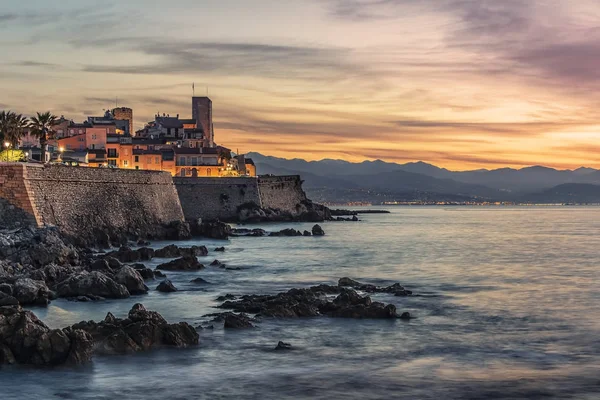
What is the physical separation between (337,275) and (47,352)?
22989mm

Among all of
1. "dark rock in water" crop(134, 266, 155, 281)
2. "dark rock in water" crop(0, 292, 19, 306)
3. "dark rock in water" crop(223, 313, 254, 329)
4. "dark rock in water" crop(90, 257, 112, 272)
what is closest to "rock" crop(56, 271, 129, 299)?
"dark rock in water" crop(0, 292, 19, 306)

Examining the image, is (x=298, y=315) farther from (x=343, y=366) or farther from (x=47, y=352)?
(x=47, y=352)

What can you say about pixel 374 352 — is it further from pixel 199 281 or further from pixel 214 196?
pixel 214 196

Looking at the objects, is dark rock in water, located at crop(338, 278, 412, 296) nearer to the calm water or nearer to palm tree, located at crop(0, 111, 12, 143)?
the calm water

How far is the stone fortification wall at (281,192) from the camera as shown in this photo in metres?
90.7

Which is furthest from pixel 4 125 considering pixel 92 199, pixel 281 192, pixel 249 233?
pixel 281 192

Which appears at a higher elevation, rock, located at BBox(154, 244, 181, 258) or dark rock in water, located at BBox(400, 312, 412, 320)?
rock, located at BBox(154, 244, 181, 258)

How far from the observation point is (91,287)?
26.5 m

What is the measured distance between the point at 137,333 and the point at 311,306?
269 inches

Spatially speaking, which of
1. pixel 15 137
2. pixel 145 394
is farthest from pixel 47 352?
pixel 15 137

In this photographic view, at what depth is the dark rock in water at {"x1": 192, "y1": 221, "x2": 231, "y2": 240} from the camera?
210ft

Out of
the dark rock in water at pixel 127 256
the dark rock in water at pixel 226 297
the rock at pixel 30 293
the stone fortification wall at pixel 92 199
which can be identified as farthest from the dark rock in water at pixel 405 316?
the stone fortification wall at pixel 92 199

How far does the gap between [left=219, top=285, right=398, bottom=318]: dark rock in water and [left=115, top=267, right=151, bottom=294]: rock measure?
3875 millimetres

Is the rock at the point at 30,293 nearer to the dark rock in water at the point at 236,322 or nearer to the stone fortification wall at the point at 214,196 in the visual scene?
the dark rock in water at the point at 236,322
